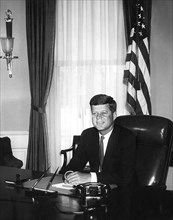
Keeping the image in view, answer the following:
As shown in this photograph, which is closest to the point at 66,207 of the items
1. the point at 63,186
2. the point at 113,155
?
the point at 63,186

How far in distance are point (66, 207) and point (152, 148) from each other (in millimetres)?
1095

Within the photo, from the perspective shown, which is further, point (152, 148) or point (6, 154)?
point (6, 154)

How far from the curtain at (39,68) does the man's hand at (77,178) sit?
8.87ft

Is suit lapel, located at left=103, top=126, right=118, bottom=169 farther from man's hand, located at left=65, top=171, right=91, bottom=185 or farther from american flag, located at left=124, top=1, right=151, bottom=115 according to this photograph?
american flag, located at left=124, top=1, right=151, bottom=115

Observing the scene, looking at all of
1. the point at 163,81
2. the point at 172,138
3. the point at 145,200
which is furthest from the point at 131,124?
the point at 163,81

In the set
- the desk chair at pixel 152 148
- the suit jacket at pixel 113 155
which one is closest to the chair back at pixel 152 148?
the desk chair at pixel 152 148

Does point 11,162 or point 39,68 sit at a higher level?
point 39,68

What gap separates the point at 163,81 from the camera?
511 cm

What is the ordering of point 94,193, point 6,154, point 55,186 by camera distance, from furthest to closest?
1. point 6,154
2. point 55,186
3. point 94,193

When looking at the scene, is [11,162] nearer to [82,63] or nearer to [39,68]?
[39,68]

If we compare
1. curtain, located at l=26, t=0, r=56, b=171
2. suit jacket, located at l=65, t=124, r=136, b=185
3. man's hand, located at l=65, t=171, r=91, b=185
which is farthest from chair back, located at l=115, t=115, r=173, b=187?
curtain, located at l=26, t=0, r=56, b=171

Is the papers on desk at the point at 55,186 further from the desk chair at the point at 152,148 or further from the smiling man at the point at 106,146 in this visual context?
the desk chair at the point at 152,148

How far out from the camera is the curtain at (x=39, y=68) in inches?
201

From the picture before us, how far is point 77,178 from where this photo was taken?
8.09 ft
